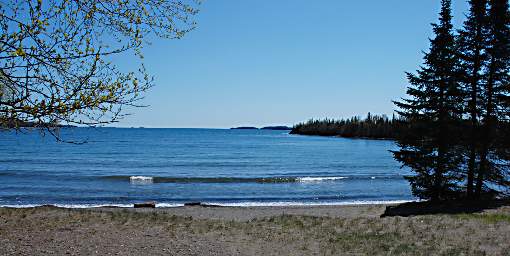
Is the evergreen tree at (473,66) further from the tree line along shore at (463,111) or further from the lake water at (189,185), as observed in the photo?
the lake water at (189,185)

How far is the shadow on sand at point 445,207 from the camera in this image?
15.8 metres

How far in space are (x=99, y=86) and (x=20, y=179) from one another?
28654 mm

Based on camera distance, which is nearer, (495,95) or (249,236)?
(249,236)

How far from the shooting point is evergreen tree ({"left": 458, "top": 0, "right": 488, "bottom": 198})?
59.4 feet

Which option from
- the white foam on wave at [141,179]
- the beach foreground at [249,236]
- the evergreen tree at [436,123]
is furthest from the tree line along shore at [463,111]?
the white foam on wave at [141,179]

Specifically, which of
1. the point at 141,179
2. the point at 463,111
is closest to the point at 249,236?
the point at 463,111

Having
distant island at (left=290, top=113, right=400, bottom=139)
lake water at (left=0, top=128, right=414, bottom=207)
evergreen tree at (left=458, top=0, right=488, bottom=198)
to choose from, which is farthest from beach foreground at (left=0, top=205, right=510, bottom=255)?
distant island at (left=290, top=113, right=400, bottom=139)

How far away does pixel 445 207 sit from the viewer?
55.1 feet

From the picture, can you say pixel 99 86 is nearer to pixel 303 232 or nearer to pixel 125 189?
pixel 303 232

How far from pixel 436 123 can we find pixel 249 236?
465 inches

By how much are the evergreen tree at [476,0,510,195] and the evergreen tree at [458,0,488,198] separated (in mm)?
244

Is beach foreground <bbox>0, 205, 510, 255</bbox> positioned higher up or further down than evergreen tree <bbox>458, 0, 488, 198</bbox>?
further down

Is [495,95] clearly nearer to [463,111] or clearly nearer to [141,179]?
[463,111]

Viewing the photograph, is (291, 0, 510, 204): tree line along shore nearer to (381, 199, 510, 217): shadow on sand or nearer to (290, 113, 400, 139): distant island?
(381, 199, 510, 217): shadow on sand
